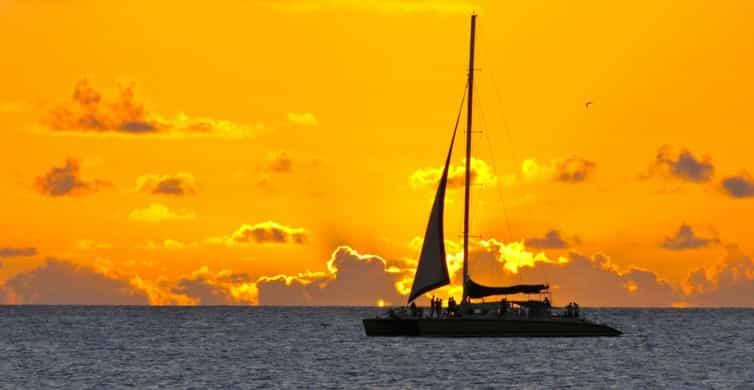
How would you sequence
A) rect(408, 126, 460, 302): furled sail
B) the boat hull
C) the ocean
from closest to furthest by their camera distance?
the ocean
the boat hull
rect(408, 126, 460, 302): furled sail

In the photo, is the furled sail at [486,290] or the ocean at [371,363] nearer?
the ocean at [371,363]

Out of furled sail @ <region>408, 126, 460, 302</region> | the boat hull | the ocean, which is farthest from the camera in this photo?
furled sail @ <region>408, 126, 460, 302</region>

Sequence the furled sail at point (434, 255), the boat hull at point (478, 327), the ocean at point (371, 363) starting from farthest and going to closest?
the furled sail at point (434, 255) < the boat hull at point (478, 327) < the ocean at point (371, 363)

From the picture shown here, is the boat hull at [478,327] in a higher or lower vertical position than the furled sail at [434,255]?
lower

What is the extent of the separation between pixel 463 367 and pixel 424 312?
16.1 m

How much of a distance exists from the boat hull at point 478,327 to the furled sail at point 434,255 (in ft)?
9.58

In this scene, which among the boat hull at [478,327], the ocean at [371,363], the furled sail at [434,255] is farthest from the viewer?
the furled sail at [434,255]

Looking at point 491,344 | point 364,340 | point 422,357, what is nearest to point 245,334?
point 364,340

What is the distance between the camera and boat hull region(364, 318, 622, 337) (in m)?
102

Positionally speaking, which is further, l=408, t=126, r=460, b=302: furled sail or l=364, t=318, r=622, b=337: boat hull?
l=408, t=126, r=460, b=302: furled sail

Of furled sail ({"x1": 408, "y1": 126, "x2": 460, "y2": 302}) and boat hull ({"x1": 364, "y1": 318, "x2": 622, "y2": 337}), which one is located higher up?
furled sail ({"x1": 408, "y1": 126, "x2": 460, "y2": 302})

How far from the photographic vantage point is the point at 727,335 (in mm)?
162750

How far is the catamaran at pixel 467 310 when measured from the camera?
103 m

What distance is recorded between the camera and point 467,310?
340 ft
